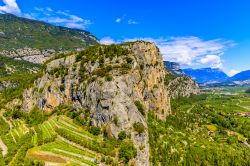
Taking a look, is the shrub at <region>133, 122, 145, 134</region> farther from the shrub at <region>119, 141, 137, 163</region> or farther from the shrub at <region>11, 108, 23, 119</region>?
the shrub at <region>11, 108, 23, 119</region>

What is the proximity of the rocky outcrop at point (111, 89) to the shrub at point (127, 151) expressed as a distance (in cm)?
361

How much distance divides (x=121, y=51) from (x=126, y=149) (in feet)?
194

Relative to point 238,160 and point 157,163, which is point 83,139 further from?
point 238,160

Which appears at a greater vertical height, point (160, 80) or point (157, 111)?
point (160, 80)

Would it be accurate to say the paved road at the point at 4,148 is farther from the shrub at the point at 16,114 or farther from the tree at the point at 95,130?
the shrub at the point at 16,114

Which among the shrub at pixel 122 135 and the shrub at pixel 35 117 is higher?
the shrub at pixel 35 117

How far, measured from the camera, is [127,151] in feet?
344

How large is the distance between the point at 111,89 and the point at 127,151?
28.2 m

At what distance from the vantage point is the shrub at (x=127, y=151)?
10361cm

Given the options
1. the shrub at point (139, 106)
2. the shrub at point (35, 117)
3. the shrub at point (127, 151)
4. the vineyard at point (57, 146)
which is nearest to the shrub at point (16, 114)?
the shrub at point (35, 117)

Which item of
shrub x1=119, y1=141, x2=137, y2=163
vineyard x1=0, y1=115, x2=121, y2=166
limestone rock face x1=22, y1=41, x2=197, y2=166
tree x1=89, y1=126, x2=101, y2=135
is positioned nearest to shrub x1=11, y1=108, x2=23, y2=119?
limestone rock face x1=22, y1=41, x2=197, y2=166

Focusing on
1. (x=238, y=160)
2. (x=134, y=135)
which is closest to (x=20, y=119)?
(x=134, y=135)

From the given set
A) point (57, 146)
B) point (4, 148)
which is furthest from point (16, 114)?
point (57, 146)

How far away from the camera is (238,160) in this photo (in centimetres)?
15950
